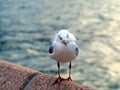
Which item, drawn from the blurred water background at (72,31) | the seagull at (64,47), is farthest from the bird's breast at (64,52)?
the blurred water background at (72,31)

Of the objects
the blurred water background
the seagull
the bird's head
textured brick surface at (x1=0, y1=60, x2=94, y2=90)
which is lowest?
the blurred water background

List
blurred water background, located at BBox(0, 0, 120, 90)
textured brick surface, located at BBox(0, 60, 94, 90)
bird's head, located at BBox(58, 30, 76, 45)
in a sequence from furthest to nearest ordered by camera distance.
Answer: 1. blurred water background, located at BBox(0, 0, 120, 90)
2. bird's head, located at BBox(58, 30, 76, 45)
3. textured brick surface, located at BBox(0, 60, 94, 90)

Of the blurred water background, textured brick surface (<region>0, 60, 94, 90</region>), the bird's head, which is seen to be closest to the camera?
textured brick surface (<region>0, 60, 94, 90</region>)

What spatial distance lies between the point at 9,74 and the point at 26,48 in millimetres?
9530

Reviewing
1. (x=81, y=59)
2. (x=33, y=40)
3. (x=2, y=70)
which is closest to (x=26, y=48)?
(x=33, y=40)

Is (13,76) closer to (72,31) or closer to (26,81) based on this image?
(26,81)

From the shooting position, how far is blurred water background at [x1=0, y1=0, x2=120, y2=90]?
11.1 m

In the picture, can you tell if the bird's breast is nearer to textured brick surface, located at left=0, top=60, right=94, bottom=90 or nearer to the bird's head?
the bird's head

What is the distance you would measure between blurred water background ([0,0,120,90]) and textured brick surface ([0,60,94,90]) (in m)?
7.32

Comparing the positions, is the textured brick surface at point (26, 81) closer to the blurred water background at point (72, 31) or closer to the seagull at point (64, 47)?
the seagull at point (64, 47)

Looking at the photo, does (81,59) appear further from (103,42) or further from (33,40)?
(33,40)

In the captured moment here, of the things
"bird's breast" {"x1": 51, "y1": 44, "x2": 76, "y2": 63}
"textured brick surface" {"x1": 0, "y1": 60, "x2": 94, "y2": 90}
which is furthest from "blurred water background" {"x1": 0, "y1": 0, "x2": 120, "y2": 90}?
"textured brick surface" {"x1": 0, "y1": 60, "x2": 94, "y2": 90}

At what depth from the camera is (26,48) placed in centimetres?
1252

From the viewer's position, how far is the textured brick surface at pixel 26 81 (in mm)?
2900
